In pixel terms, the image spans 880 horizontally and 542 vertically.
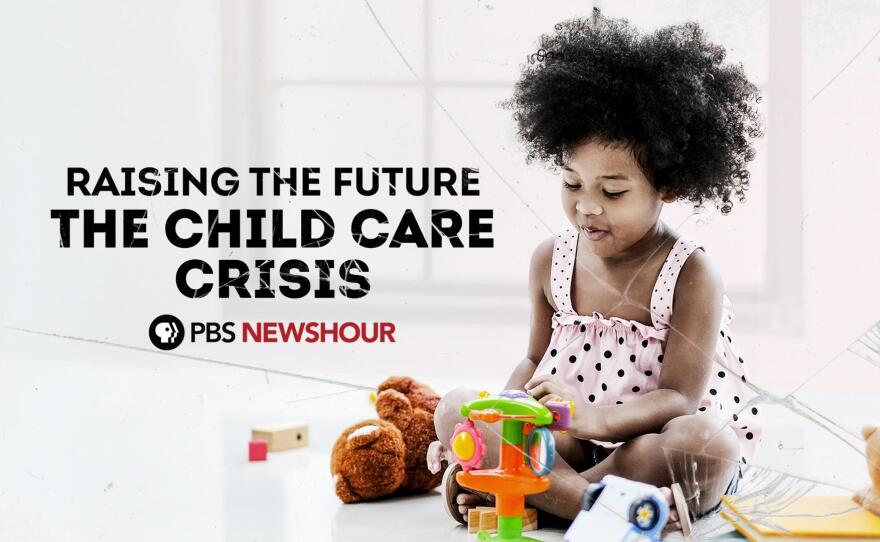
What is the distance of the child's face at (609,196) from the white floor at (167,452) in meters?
0.20

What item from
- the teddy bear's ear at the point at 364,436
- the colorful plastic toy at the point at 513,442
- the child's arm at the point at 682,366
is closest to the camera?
the colorful plastic toy at the point at 513,442

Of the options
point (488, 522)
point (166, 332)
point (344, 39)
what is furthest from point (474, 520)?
point (344, 39)

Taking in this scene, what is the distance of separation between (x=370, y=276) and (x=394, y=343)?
0.07 metres

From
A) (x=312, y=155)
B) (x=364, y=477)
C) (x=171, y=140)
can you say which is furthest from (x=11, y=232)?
(x=364, y=477)

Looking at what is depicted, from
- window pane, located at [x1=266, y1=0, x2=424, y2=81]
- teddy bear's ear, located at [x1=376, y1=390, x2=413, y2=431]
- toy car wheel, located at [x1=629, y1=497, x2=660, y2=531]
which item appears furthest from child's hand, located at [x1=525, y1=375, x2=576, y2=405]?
window pane, located at [x1=266, y1=0, x2=424, y2=81]

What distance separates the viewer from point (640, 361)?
37.0 inches

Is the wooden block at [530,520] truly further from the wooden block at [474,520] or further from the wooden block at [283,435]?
the wooden block at [283,435]

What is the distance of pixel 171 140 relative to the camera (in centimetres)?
103

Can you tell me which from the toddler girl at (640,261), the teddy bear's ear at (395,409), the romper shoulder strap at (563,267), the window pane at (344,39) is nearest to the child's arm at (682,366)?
the toddler girl at (640,261)

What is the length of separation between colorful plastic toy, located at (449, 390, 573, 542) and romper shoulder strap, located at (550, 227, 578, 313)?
0.18 m

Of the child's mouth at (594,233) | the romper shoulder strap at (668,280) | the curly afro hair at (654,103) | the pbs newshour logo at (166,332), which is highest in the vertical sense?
the curly afro hair at (654,103)

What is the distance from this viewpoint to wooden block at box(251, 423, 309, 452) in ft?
3.71

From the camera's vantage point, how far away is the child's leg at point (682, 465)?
884 millimetres

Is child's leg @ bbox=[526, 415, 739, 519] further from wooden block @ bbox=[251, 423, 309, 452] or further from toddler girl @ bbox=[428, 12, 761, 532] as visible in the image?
wooden block @ bbox=[251, 423, 309, 452]
